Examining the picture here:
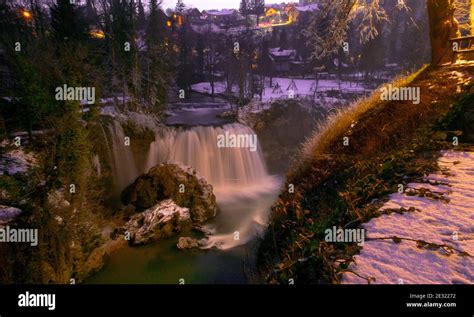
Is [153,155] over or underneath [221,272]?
over

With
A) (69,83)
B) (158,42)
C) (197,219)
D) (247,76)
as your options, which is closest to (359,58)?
(247,76)

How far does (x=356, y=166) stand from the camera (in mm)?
6273

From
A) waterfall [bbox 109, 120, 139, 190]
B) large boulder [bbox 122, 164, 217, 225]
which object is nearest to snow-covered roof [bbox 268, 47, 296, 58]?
waterfall [bbox 109, 120, 139, 190]

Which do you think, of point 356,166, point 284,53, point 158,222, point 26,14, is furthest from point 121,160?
point 284,53

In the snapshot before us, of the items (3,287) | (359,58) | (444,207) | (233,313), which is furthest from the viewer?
(359,58)

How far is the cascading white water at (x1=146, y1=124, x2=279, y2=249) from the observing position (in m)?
17.6

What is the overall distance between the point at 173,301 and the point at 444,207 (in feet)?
13.7

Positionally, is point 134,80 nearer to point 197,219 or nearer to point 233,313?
point 197,219

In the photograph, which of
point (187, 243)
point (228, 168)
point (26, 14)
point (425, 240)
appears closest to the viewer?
point (425, 240)

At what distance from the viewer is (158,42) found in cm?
2386

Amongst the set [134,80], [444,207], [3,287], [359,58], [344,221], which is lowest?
[3,287]

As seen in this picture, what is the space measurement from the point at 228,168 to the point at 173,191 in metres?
8.06

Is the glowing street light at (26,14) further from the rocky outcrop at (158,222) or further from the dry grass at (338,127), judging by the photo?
the dry grass at (338,127)

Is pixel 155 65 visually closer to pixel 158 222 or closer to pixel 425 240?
pixel 158 222
